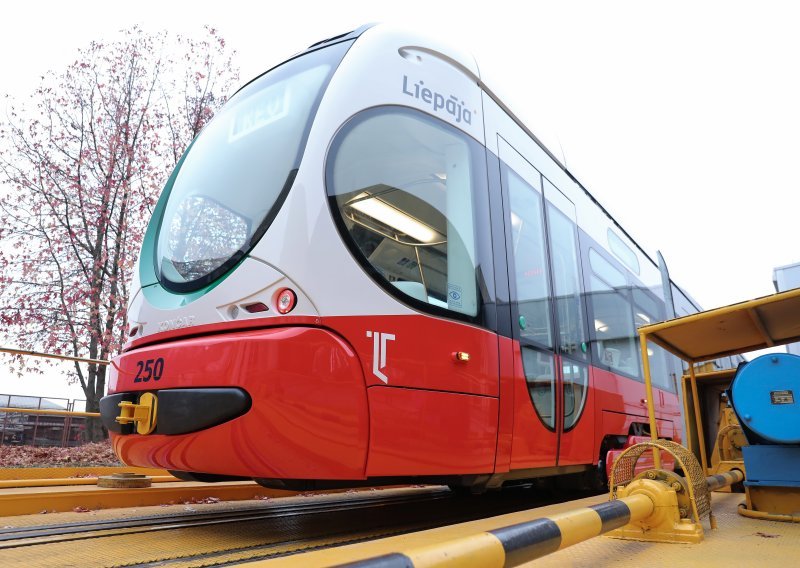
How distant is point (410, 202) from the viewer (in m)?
3.39

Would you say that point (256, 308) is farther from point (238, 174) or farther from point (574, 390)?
point (574, 390)

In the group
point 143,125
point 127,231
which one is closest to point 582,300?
point 127,231

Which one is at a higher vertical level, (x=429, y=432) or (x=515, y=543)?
(x=429, y=432)

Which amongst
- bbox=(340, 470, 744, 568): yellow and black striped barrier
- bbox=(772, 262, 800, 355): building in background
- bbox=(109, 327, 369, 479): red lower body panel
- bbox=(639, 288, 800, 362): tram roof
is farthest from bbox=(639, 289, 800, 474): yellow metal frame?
bbox=(772, 262, 800, 355): building in background

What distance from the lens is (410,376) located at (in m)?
2.94

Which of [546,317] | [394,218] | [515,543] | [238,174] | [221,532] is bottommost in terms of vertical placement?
[221,532]

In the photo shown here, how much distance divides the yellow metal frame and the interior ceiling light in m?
1.44

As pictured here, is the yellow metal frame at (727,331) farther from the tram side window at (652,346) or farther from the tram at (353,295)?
the tram side window at (652,346)

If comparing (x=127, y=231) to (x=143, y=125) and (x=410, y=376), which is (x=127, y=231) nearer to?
(x=143, y=125)

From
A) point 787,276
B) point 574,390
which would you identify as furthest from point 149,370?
point 787,276

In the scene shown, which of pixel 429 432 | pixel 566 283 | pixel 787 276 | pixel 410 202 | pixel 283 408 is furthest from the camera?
pixel 787 276

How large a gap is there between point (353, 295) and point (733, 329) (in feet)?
8.76

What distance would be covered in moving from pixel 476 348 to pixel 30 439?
7.82 m

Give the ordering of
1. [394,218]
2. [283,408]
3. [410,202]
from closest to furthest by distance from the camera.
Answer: [283,408]
[394,218]
[410,202]
